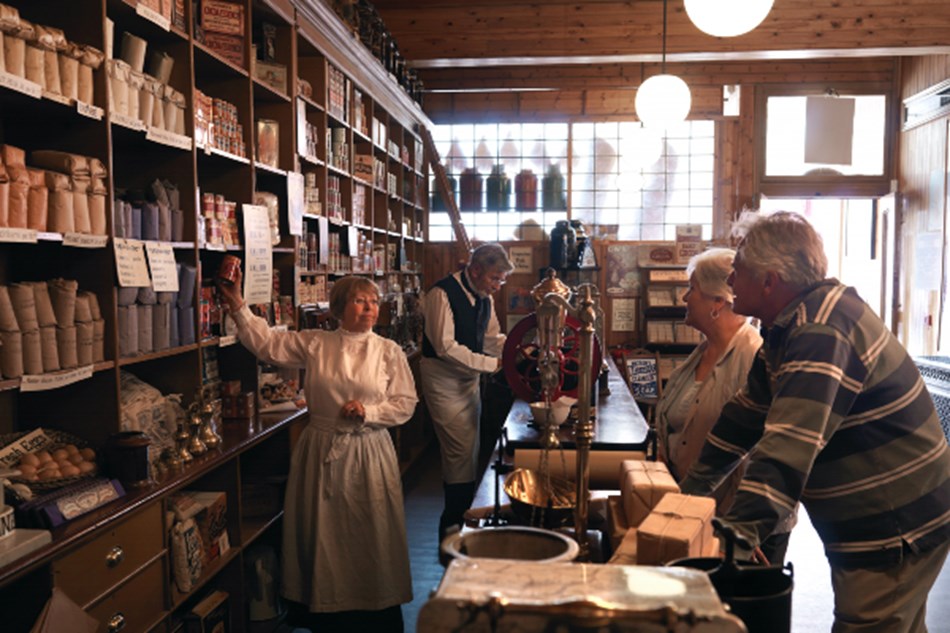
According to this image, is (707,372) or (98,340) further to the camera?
(707,372)

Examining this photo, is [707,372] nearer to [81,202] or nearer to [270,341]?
[270,341]

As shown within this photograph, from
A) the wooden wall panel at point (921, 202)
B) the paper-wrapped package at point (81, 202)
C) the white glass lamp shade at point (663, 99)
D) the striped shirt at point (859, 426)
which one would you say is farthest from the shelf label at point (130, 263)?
the wooden wall panel at point (921, 202)

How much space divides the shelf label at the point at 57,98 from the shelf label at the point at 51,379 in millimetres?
752

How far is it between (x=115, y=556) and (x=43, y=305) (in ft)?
2.44

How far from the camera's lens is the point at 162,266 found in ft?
9.52

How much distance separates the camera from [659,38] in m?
6.71

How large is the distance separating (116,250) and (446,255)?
6.18 meters

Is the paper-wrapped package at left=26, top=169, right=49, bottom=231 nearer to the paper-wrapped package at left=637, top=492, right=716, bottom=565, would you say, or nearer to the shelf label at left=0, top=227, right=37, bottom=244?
the shelf label at left=0, top=227, right=37, bottom=244

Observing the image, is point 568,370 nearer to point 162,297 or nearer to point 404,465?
point 162,297

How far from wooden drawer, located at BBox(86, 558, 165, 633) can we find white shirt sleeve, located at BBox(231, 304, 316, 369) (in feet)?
3.45

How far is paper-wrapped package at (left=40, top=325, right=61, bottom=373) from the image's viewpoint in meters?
2.31

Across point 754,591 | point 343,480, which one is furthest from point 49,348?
point 754,591

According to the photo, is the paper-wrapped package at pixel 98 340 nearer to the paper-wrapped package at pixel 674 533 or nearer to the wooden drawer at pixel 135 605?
the wooden drawer at pixel 135 605

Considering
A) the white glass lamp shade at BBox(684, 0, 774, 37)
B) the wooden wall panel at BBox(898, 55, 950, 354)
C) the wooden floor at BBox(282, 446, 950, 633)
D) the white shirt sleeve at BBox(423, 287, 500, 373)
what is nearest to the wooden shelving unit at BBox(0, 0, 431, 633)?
the white shirt sleeve at BBox(423, 287, 500, 373)
